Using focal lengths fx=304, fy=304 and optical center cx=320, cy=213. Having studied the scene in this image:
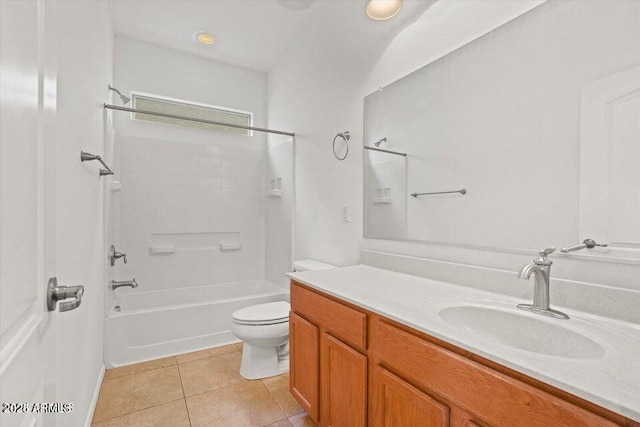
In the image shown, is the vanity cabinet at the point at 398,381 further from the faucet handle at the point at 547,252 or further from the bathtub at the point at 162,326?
the bathtub at the point at 162,326

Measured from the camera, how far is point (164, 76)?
124 inches

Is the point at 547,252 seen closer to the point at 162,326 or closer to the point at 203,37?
the point at 162,326

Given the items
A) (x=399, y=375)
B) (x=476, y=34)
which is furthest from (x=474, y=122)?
(x=399, y=375)

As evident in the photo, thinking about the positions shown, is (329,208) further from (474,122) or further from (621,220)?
(621,220)

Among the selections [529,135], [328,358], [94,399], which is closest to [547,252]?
[529,135]

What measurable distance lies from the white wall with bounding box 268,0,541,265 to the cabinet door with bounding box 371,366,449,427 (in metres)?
1.06

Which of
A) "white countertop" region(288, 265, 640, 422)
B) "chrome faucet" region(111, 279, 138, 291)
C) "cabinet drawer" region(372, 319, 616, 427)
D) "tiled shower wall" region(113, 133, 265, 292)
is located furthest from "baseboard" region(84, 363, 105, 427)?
"cabinet drawer" region(372, 319, 616, 427)

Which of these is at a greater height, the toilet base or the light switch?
the light switch

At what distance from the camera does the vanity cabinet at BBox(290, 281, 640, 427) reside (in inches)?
27.0

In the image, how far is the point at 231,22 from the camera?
2686 millimetres

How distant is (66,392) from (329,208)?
1.80 meters

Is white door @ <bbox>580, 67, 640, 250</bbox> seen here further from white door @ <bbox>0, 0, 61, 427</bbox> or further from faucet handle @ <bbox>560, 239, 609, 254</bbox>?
white door @ <bbox>0, 0, 61, 427</bbox>

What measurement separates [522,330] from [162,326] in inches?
99.3

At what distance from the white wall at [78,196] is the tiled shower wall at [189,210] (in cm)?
108
